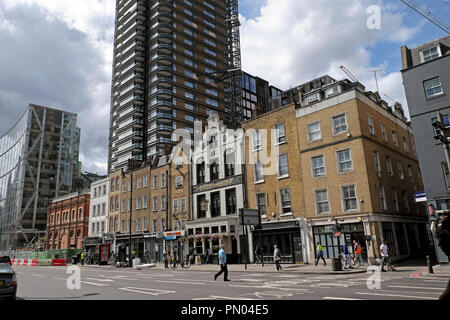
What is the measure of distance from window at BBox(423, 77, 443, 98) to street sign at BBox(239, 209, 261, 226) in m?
16.6

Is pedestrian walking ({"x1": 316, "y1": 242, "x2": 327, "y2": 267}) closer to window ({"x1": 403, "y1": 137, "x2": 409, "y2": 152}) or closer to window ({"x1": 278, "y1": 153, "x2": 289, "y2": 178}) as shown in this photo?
window ({"x1": 278, "y1": 153, "x2": 289, "y2": 178})

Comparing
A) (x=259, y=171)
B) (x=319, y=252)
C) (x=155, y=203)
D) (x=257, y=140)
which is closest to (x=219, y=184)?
Answer: (x=259, y=171)

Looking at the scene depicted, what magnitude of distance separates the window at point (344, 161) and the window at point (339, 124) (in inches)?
74.9

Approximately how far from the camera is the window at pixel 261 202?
3200 centimetres

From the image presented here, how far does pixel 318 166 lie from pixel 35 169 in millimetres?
110565

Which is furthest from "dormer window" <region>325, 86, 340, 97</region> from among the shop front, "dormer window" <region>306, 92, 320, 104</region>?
the shop front

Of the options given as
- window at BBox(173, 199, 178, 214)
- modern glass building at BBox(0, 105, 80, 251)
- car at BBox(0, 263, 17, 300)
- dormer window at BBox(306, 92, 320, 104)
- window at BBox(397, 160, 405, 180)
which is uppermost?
modern glass building at BBox(0, 105, 80, 251)

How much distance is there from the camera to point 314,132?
2941 centimetres

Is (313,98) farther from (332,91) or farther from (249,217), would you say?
(249,217)

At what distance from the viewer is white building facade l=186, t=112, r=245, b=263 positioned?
33.4 m

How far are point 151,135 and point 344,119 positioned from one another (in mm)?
57975
